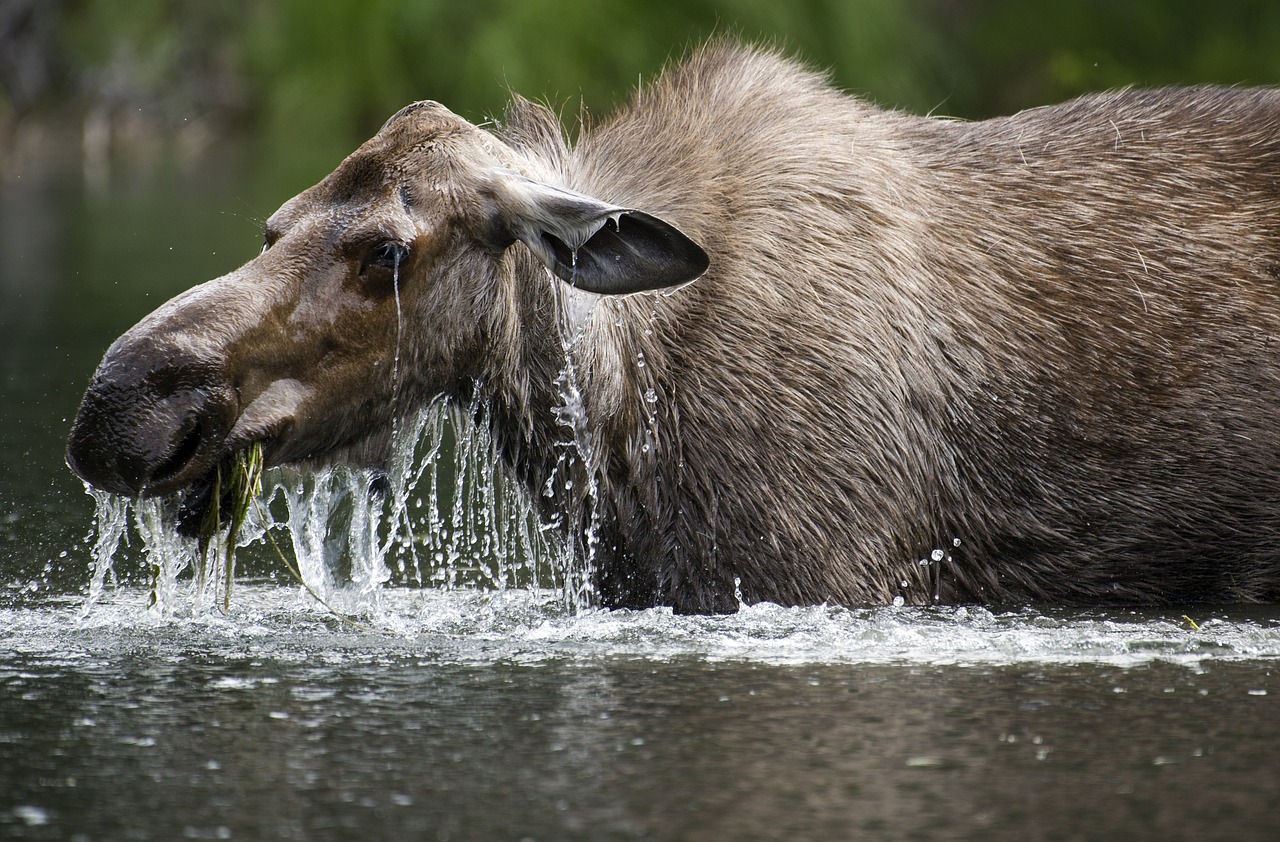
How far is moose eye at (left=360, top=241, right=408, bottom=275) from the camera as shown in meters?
4.99

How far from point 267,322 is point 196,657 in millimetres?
827

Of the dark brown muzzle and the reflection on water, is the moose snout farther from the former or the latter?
the reflection on water

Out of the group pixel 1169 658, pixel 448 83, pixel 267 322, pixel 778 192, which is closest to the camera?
pixel 1169 658

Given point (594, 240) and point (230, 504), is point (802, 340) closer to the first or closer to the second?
point (594, 240)

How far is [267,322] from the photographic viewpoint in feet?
15.8

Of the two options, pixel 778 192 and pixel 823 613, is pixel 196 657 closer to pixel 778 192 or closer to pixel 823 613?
pixel 823 613

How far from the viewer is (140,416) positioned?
457cm

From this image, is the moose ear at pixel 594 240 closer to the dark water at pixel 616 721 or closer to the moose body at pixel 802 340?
the moose body at pixel 802 340

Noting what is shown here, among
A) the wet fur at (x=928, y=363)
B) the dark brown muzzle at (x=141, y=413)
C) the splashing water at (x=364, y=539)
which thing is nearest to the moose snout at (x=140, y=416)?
the dark brown muzzle at (x=141, y=413)

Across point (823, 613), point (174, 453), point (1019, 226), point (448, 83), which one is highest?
point (448, 83)

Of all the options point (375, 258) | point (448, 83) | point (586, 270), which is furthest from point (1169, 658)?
point (448, 83)

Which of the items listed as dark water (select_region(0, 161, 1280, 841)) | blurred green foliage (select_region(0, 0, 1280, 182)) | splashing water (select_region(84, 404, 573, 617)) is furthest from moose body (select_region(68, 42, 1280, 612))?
blurred green foliage (select_region(0, 0, 1280, 182))

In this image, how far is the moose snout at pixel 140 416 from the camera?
457cm

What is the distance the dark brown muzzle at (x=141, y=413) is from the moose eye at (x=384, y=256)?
53 cm
